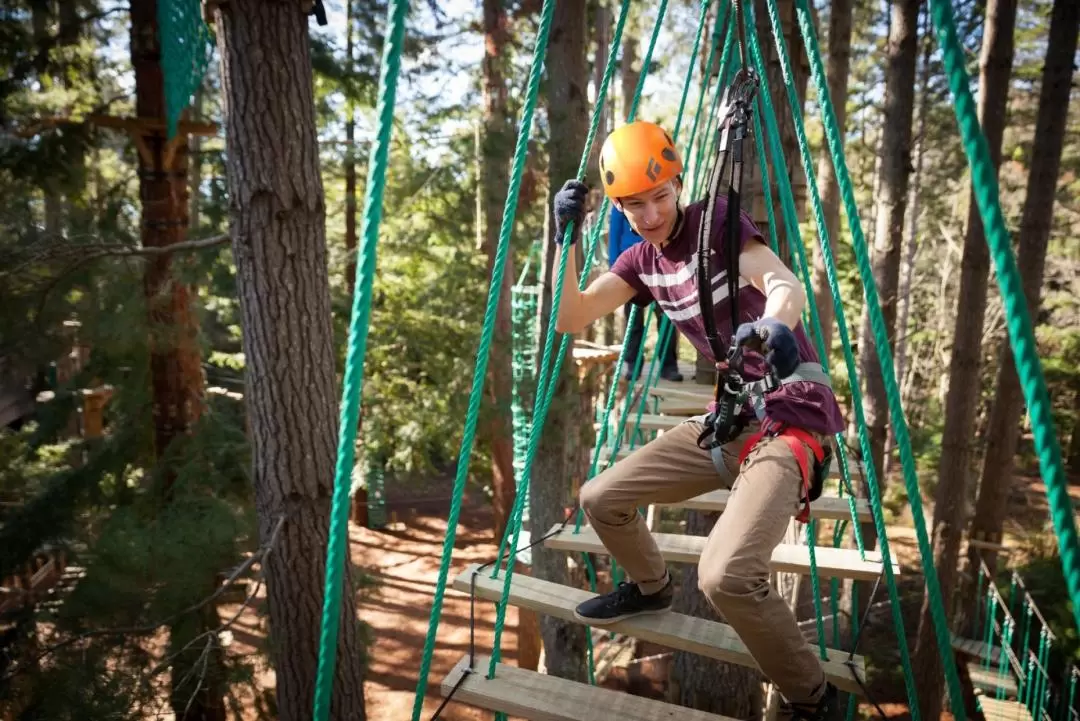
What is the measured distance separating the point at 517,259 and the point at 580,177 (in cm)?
884

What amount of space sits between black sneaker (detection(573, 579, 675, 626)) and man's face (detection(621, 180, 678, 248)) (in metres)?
1.10

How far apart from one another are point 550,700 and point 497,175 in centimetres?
719

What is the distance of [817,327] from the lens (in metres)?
2.41

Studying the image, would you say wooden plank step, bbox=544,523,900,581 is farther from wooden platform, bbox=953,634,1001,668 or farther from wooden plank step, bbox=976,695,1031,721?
wooden platform, bbox=953,634,1001,668

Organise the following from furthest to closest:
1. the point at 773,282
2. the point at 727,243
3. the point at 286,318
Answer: the point at 286,318 < the point at 727,243 < the point at 773,282

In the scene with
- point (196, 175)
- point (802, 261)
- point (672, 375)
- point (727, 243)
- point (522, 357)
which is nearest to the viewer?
point (727, 243)

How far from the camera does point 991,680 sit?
6.40 meters

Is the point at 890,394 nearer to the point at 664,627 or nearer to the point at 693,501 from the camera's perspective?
the point at 664,627

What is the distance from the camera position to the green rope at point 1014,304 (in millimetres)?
856

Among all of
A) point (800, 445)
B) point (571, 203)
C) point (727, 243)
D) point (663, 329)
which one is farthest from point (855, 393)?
point (663, 329)

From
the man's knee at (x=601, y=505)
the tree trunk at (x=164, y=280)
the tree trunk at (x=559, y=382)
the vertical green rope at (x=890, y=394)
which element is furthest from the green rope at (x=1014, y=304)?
the tree trunk at (x=164, y=280)

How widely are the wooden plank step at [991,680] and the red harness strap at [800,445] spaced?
606cm

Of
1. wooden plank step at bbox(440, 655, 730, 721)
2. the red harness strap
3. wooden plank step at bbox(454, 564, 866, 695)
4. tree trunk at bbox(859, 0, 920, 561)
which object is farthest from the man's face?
tree trunk at bbox(859, 0, 920, 561)

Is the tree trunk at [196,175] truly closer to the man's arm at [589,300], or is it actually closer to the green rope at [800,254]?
the man's arm at [589,300]
